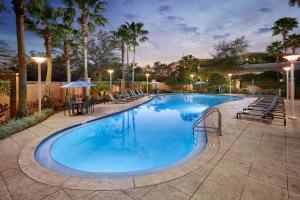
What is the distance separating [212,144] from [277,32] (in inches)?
1083

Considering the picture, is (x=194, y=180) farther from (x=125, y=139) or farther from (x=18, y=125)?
(x=18, y=125)

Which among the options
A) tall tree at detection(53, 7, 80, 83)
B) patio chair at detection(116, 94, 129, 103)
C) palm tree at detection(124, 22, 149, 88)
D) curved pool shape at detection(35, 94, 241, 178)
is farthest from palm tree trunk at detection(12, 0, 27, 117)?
palm tree at detection(124, 22, 149, 88)

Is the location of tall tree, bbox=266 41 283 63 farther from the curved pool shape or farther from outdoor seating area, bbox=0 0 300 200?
the curved pool shape

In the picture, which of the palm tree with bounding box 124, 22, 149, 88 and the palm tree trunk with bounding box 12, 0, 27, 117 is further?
the palm tree with bounding box 124, 22, 149, 88

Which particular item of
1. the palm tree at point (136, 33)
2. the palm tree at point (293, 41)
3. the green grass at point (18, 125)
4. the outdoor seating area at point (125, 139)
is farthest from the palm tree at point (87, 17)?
the palm tree at point (293, 41)

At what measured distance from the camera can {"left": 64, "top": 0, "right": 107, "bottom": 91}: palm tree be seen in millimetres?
13250

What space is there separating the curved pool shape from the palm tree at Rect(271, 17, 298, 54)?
2499 cm

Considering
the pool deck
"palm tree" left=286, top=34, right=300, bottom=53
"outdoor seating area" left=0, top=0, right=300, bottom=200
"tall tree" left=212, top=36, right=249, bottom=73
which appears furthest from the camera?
"tall tree" left=212, top=36, right=249, bottom=73

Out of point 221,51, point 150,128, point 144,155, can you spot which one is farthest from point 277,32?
point 144,155

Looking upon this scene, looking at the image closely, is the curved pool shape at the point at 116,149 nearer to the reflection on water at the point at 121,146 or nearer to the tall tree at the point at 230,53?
the reflection on water at the point at 121,146

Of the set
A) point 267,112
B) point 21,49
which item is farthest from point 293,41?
point 21,49

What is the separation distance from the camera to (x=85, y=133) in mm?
7266

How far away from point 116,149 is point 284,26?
95.0 feet

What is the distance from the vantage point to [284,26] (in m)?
23.2
